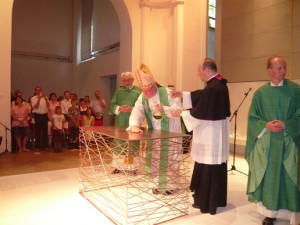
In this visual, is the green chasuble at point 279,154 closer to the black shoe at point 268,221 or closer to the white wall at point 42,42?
the black shoe at point 268,221

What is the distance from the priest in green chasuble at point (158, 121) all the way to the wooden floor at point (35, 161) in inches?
→ 90.6

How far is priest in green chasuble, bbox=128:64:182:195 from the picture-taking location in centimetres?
340

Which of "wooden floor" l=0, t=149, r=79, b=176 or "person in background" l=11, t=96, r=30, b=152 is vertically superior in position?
"person in background" l=11, t=96, r=30, b=152

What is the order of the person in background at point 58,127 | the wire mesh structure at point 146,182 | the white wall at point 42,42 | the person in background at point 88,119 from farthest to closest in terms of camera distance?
the white wall at point 42,42
the person in background at point 88,119
the person in background at point 58,127
the wire mesh structure at point 146,182

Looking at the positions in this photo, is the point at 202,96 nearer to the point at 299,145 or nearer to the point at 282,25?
the point at 299,145

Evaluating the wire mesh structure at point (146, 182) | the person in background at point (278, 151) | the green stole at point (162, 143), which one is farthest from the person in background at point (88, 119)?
the person in background at point (278, 151)

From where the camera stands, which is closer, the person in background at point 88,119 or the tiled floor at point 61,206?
the tiled floor at point 61,206

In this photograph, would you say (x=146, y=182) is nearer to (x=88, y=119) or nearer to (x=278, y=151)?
(x=278, y=151)

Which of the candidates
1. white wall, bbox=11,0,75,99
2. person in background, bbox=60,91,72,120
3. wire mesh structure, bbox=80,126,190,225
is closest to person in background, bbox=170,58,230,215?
wire mesh structure, bbox=80,126,190,225

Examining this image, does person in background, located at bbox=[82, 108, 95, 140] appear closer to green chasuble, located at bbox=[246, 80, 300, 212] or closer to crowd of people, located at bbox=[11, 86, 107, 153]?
crowd of people, located at bbox=[11, 86, 107, 153]

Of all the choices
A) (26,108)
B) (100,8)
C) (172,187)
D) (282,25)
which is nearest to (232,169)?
(172,187)

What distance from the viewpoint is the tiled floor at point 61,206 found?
9.69 ft

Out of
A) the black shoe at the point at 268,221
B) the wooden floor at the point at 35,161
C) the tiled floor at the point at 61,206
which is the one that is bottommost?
the tiled floor at the point at 61,206

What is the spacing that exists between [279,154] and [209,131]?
2.22ft
